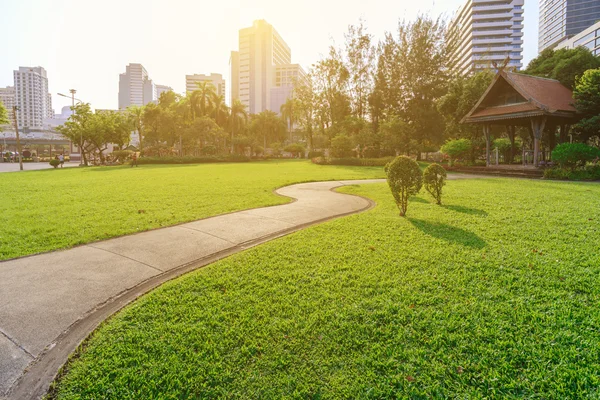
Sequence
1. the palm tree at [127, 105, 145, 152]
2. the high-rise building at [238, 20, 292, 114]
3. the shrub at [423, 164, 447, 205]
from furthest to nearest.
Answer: the high-rise building at [238, 20, 292, 114]
the palm tree at [127, 105, 145, 152]
the shrub at [423, 164, 447, 205]

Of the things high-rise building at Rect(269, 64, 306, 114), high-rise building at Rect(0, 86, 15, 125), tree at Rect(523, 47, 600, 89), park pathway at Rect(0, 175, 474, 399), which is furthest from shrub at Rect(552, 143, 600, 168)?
high-rise building at Rect(0, 86, 15, 125)

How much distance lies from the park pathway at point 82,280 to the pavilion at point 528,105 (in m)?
17.4

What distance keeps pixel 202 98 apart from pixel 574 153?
43673mm

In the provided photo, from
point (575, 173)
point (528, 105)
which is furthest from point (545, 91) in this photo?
point (575, 173)

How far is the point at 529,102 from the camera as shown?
57.8ft

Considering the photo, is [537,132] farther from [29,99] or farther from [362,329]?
[29,99]

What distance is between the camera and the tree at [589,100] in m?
17.0

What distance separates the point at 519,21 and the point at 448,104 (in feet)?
311

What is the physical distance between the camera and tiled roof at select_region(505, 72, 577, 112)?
17828mm

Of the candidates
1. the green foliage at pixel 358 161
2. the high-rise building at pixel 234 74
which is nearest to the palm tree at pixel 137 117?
the green foliage at pixel 358 161

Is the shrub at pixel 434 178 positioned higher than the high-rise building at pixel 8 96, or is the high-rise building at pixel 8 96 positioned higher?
the high-rise building at pixel 8 96

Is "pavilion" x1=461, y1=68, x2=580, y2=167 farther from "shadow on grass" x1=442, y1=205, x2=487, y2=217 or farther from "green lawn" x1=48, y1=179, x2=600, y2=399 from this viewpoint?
A: "green lawn" x1=48, y1=179, x2=600, y2=399

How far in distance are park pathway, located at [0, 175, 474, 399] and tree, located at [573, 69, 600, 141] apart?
62.2 feet

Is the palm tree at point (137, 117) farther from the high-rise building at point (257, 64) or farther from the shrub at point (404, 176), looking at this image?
the high-rise building at point (257, 64)
